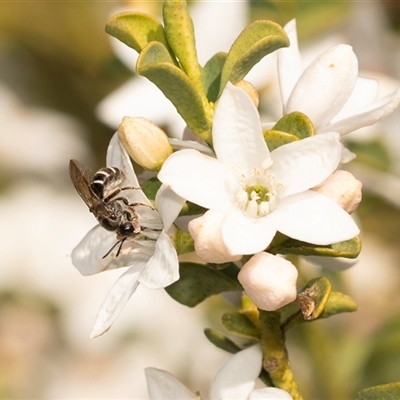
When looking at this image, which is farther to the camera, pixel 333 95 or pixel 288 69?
A: pixel 288 69

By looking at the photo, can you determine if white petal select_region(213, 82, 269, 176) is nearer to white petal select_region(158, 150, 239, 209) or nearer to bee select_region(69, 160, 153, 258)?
white petal select_region(158, 150, 239, 209)

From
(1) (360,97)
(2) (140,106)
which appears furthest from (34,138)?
(1) (360,97)

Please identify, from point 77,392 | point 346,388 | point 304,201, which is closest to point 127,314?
point 77,392

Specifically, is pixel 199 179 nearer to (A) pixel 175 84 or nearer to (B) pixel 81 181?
(A) pixel 175 84

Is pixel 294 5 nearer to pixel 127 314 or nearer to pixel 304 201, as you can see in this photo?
pixel 127 314

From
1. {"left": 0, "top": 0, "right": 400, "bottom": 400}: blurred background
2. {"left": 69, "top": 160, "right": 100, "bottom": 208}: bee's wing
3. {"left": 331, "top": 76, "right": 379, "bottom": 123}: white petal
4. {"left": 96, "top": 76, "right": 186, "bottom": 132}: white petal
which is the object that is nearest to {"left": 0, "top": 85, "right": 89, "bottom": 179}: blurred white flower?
{"left": 0, "top": 0, "right": 400, "bottom": 400}: blurred background

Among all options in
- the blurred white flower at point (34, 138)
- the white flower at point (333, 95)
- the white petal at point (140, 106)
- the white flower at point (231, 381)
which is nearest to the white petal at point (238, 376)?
the white flower at point (231, 381)
